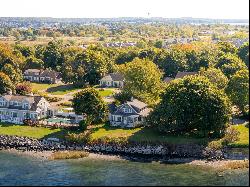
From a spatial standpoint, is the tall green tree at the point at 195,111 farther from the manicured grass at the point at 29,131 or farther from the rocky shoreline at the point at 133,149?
the manicured grass at the point at 29,131

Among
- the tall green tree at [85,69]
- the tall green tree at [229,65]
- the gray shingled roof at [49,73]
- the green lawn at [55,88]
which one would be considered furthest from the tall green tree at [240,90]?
the gray shingled roof at [49,73]

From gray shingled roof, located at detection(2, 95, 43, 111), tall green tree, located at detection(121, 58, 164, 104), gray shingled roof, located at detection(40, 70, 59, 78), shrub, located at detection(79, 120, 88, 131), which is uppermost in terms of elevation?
tall green tree, located at detection(121, 58, 164, 104)

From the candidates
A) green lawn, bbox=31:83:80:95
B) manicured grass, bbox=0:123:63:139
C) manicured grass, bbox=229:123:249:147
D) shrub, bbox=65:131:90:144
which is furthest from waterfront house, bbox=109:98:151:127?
green lawn, bbox=31:83:80:95

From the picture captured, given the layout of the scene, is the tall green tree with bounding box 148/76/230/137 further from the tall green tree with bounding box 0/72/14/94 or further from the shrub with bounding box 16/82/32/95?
the tall green tree with bounding box 0/72/14/94

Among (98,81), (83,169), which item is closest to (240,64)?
(98,81)

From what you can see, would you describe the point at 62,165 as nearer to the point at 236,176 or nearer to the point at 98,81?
the point at 236,176

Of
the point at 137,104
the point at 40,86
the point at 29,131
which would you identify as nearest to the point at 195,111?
the point at 137,104
